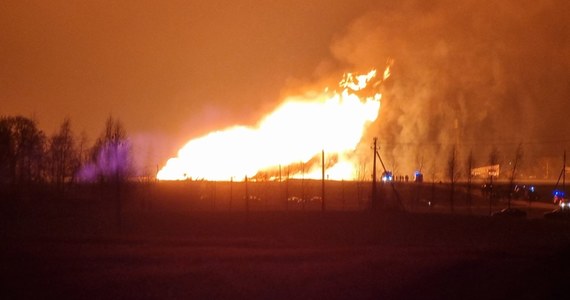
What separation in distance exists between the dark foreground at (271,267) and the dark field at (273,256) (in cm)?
4

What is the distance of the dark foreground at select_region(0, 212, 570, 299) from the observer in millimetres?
21547

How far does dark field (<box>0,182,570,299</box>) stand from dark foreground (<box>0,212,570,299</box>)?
0.13 ft

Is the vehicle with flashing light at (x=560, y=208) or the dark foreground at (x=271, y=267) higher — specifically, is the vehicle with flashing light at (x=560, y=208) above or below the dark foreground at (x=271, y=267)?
above

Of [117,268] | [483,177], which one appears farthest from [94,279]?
[483,177]

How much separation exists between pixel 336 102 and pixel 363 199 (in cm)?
2472

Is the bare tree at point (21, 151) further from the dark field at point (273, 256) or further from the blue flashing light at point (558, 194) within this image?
the blue flashing light at point (558, 194)

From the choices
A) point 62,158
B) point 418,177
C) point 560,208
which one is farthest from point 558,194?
point 62,158

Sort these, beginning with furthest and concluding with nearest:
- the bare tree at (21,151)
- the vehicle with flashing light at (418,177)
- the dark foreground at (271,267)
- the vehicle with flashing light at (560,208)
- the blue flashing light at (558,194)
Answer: the vehicle with flashing light at (418,177) < the blue flashing light at (558,194) < the vehicle with flashing light at (560,208) < the bare tree at (21,151) < the dark foreground at (271,267)

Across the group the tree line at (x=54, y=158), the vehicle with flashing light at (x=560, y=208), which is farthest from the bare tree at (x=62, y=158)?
the vehicle with flashing light at (x=560, y=208)

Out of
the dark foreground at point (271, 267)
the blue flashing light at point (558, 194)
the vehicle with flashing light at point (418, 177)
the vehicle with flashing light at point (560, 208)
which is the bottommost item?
the dark foreground at point (271, 267)

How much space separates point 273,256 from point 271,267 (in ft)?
11.4

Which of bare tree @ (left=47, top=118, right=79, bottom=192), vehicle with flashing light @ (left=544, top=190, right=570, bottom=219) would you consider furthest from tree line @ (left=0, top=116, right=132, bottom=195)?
vehicle with flashing light @ (left=544, top=190, right=570, bottom=219)

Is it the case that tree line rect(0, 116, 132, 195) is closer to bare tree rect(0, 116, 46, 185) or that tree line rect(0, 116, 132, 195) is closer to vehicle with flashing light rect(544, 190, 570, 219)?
bare tree rect(0, 116, 46, 185)

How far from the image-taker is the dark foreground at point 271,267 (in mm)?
21547
